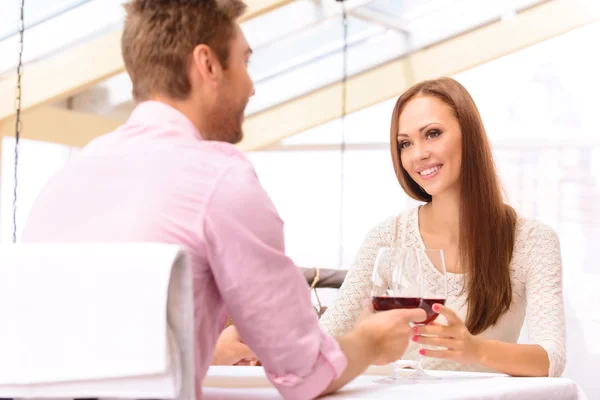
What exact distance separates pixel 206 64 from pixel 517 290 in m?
1.29

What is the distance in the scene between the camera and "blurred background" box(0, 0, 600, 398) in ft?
17.5

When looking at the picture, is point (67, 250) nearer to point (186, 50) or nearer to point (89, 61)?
point (186, 50)

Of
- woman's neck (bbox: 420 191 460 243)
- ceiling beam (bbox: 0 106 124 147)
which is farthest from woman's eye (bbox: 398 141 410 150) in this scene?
ceiling beam (bbox: 0 106 124 147)

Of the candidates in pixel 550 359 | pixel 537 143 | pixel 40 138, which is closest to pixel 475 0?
pixel 537 143

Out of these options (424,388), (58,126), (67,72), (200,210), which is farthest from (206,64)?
(58,126)

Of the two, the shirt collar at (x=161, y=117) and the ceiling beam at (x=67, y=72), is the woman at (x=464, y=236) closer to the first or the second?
the shirt collar at (x=161, y=117)

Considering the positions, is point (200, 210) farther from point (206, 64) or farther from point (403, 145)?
point (403, 145)

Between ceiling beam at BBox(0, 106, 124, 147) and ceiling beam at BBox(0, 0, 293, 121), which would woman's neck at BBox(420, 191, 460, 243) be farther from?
ceiling beam at BBox(0, 106, 124, 147)

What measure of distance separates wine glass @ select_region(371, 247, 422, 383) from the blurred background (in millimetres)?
3078

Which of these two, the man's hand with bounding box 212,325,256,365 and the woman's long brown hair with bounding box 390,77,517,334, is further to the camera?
the woman's long brown hair with bounding box 390,77,517,334

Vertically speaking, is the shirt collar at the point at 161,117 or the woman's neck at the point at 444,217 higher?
the shirt collar at the point at 161,117

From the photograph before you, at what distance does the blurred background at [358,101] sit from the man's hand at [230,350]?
2.73m

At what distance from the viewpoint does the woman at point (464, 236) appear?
7.24ft

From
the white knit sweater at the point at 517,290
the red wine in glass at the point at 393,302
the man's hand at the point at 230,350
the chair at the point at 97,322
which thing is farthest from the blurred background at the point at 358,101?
the chair at the point at 97,322
